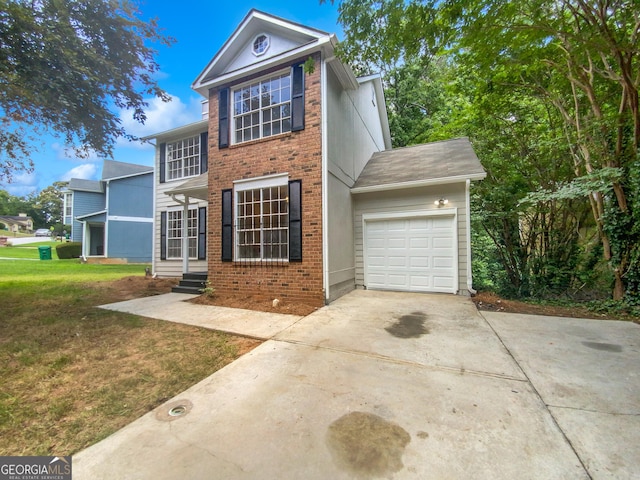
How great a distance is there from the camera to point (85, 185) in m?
21.1

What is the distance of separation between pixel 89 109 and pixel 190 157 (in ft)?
12.1

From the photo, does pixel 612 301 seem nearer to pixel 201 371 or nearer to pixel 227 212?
pixel 201 371

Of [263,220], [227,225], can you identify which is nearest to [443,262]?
[263,220]

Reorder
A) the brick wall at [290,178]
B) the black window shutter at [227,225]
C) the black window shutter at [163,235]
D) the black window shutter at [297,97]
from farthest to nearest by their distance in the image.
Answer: the black window shutter at [163,235] → the black window shutter at [227,225] → the black window shutter at [297,97] → the brick wall at [290,178]

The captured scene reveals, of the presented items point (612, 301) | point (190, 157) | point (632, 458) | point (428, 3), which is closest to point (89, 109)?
point (190, 157)

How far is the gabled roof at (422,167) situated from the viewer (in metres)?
7.10

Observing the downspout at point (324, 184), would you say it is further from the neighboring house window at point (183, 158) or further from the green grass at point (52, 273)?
the green grass at point (52, 273)

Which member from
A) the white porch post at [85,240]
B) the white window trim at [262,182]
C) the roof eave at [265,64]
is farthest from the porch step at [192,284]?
the white porch post at [85,240]

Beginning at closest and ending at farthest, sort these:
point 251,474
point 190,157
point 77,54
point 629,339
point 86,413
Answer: point 251,474
point 86,413
point 629,339
point 77,54
point 190,157

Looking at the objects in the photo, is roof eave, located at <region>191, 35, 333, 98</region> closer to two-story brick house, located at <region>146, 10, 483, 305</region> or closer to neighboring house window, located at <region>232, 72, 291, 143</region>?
two-story brick house, located at <region>146, 10, 483, 305</region>

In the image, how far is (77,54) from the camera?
6.09 m

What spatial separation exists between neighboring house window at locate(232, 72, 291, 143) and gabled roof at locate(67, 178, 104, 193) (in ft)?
66.8

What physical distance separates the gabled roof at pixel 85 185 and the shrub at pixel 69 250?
418 centimetres

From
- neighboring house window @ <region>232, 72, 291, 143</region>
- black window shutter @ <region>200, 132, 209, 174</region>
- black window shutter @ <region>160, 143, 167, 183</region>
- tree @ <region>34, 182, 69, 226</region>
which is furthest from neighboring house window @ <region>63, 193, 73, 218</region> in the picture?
neighboring house window @ <region>232, 72, 291, 143</region>
